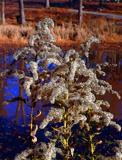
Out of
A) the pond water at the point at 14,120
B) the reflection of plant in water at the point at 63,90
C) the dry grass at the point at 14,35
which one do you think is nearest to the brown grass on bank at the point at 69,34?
the dry grass at the point at 14,35

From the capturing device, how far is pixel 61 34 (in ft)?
109

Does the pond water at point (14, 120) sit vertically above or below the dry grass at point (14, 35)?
above

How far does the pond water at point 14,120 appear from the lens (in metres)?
11.2

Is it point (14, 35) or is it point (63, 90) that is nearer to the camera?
point (63, 90)

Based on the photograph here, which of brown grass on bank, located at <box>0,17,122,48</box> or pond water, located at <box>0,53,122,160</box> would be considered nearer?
pond water, located at <box>0,53,122,160</box>

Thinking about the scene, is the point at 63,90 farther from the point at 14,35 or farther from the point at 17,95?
the point at 14,35

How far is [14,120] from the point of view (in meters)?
13.9

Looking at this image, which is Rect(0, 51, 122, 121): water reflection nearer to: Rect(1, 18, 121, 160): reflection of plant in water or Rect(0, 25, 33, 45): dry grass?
Rect(1, 18, 121, 160): reflection of plant in water

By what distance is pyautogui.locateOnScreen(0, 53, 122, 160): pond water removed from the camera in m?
11.2

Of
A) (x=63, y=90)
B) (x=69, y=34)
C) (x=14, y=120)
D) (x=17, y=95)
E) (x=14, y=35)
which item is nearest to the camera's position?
(x=63, y=90)

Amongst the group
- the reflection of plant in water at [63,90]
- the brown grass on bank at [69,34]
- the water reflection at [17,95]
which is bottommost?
the brown grass on bank at [69,34]

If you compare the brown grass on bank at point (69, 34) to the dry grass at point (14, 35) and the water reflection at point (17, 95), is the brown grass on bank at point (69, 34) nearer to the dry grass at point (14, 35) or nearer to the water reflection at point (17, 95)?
the dry grass at point (14, 35)

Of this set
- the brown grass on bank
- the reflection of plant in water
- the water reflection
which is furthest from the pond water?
the brown grass on bank

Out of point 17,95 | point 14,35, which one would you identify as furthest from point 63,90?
point 14,35
